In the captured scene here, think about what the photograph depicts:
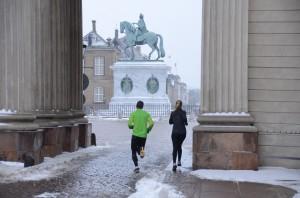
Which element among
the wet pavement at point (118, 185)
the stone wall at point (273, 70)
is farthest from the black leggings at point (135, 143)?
the stone wall at point (273, 70)

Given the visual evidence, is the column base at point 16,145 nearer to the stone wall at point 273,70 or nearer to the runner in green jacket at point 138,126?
the runner in green jacket at point 138,126

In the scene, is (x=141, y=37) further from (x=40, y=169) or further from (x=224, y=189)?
(x=224, y=189)

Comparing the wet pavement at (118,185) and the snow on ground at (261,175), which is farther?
the snow on ground at (261,175)

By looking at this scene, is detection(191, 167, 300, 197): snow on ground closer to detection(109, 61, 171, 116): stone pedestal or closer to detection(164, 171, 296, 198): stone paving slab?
detection(164, 171, 296, 198): stone paving slab

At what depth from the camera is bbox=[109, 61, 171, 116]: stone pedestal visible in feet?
169

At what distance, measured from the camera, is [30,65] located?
13.6 m

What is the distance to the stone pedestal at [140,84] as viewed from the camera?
51.6 m

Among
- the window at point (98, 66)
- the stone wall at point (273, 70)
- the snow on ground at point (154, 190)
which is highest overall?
the window at point (98, 66)

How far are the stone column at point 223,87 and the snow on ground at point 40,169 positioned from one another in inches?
125

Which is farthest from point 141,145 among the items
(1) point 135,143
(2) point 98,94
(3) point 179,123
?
(2) point 98,94

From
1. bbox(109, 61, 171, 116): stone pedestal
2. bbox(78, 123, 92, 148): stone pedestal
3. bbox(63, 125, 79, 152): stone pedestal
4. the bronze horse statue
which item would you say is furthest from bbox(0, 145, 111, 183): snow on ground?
the bronze horse statue

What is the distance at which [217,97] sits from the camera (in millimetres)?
12070

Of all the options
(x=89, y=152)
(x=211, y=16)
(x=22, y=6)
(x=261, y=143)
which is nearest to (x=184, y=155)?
(x=89, y=152)

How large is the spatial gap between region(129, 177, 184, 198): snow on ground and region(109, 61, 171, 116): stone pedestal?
134 ft
